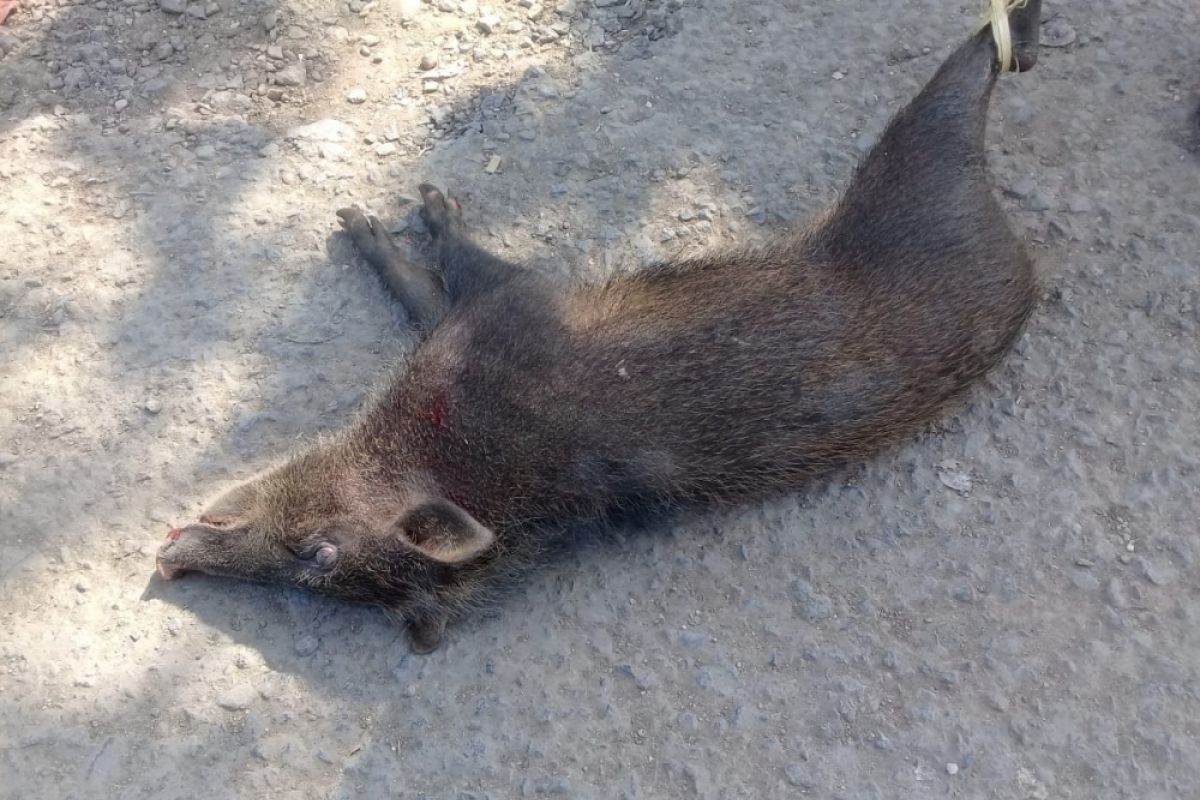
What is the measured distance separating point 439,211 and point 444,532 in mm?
1439

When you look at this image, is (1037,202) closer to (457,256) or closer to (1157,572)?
(1157,572)

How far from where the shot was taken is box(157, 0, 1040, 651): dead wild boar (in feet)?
11.4

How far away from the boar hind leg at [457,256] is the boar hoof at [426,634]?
4.14 ft

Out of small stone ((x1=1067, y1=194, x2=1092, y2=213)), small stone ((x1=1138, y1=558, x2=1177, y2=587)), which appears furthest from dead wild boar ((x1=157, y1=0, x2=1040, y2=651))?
small stone ((x1=1138, y1=558, x2=1177, y2=587))

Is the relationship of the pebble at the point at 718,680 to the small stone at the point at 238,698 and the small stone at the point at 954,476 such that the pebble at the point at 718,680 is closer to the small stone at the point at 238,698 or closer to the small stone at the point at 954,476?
the small stone at the point at 954,476

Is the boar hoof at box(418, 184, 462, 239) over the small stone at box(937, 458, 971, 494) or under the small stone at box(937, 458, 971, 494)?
over

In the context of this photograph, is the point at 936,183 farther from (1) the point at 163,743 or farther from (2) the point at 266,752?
(1) the point at 163,743

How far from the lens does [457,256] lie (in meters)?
4.02

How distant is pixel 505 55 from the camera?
466cm

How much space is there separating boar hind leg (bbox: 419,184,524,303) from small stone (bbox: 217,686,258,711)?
1640mm

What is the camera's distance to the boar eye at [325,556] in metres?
3.49

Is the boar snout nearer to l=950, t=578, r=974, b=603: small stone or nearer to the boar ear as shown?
the boar ear

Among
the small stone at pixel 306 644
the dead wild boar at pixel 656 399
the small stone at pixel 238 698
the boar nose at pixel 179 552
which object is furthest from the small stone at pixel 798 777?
the boar nose at pixel 179 552

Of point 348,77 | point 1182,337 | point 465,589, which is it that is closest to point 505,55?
point 348,77
